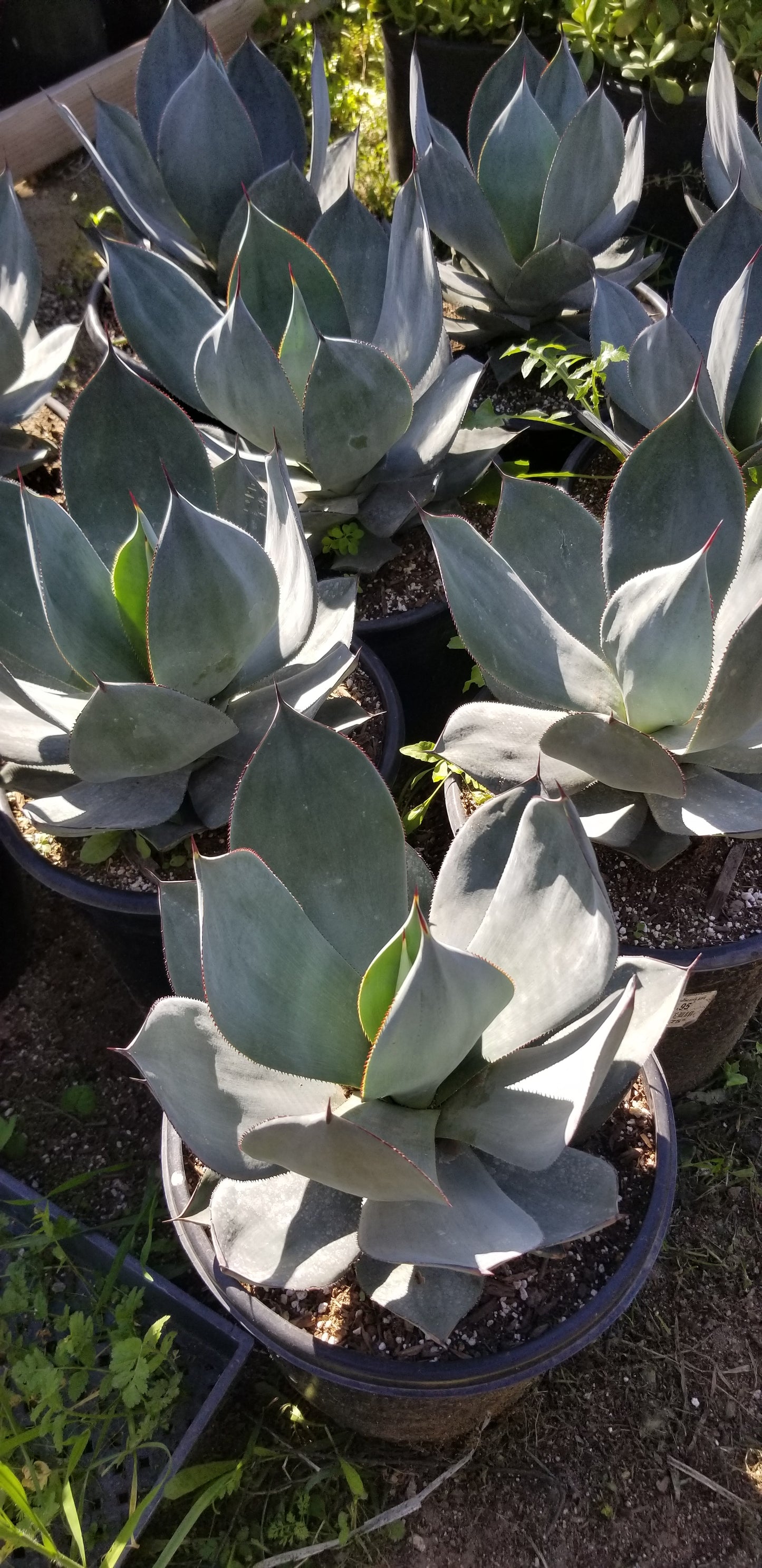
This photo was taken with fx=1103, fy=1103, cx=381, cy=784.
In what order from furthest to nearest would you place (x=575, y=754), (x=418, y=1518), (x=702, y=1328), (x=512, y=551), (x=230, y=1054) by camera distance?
1. (x=702, y=1328)
2. (x=418, y=1518)
3. (x=512, y=551)
4. (x=575, y=754)
5. (x=230, y=1054)

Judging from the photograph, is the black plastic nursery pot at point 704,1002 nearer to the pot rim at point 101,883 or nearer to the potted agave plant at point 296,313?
the pot rim at point 101,883

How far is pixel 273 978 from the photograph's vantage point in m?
0.84

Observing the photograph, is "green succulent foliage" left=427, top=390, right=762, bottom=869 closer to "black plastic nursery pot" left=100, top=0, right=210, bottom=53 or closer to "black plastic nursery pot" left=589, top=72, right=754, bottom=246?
"black plastic nursery pot" left=589, top=72, right=754, bottom=246

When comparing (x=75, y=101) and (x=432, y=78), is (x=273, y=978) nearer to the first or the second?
(x=432, y=78)

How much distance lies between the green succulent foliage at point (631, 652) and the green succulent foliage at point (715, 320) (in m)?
0.16

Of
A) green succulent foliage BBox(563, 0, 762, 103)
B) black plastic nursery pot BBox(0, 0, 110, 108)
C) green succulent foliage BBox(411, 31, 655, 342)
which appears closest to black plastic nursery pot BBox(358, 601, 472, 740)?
green succulent foliage BBox(411, 31, 655, 342)

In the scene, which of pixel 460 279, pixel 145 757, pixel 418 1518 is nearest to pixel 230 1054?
pixel 145 757

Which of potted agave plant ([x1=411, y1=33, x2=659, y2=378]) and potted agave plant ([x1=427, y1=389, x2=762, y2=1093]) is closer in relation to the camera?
potted agave plant ([x1=427, y1=389, x2=762, y2=1093])

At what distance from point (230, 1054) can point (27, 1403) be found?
783 millimetres

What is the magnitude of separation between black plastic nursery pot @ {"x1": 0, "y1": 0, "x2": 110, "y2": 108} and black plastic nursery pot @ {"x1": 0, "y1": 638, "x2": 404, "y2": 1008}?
2092 millimetres

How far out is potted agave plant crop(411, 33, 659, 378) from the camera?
1.58 m

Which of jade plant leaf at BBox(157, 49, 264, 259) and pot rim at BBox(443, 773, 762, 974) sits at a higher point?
jade plant leaf at BBox(157, 49, 264, 259)

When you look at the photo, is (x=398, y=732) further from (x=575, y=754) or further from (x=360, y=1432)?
→ (x=360, y=1432)

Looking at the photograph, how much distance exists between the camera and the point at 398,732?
140cm
